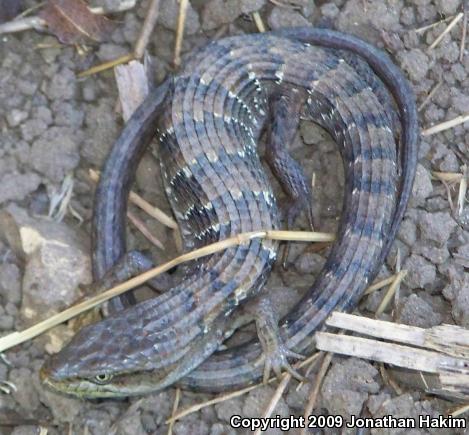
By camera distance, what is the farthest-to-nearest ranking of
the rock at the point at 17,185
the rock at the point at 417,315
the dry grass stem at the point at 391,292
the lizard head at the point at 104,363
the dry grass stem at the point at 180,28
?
the dry grass stem at the point at 180,28
the rock at the point at 17,185
the dry grass stem at the point at 391,292
the rock at the point at 417,315
the lizard head at the point at 104,363

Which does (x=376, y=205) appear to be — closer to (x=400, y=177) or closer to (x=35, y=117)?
(x=400, y=177)

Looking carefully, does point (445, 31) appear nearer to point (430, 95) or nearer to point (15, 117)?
point (430, 95)

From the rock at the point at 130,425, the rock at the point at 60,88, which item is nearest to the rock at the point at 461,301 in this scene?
the rock at the point at 130,425

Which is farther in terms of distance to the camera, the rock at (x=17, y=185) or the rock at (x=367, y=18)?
the rock at (x=367, y=18)

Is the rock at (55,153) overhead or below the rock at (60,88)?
below

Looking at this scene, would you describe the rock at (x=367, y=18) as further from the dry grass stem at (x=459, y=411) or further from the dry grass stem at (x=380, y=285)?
the dry grass stem at (x=459, y=411)

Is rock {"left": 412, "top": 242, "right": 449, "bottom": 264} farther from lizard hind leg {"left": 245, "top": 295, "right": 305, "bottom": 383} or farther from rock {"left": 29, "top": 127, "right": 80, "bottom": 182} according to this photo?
rock {"left": 29, "top": 127, "right": 80, "bottom": 182}

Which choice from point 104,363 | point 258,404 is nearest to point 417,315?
point 258,404

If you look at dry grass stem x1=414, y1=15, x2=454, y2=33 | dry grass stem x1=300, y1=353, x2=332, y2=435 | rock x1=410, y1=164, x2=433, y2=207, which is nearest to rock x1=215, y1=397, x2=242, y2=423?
dry grass stem x1=300, y1=353, x2=332, y2=435
